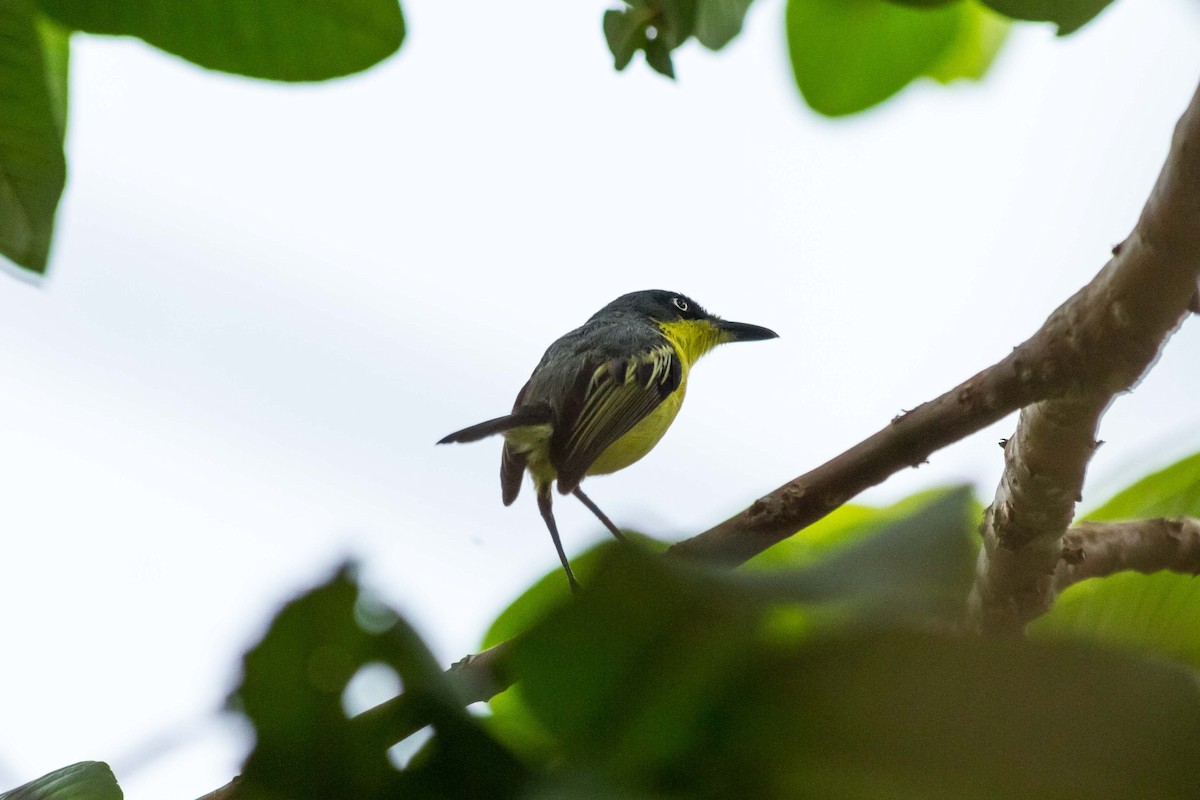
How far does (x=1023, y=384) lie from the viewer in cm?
158

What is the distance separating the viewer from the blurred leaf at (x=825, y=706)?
36 centimetres

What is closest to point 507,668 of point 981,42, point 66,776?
point 66,776

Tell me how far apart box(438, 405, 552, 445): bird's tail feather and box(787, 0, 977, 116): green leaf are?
1.78 meters

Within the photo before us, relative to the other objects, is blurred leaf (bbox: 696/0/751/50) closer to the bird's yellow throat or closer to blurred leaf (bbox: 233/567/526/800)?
blurred leaf (bbox: 233/567/526/800)

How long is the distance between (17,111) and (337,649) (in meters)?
1.24

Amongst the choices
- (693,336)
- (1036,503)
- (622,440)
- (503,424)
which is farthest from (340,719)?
(693,336)

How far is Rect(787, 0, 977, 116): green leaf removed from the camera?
210cm

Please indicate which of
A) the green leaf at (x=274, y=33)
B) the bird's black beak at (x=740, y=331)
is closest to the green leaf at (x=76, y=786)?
the green leaf at (x=274, y=33)

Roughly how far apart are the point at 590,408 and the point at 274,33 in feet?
8.52

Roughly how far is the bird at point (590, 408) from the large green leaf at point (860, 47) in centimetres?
180

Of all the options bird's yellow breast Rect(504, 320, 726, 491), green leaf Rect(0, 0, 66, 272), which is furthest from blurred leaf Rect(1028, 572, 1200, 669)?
bird's yellow breast Rect(504, 320, 726, 491)

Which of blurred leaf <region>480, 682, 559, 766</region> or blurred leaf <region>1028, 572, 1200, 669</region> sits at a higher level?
blurred leaf <region>480, 682, 559, 766</region>

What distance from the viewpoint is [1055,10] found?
1.39 metres

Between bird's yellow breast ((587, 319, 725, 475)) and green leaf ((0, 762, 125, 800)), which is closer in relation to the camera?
green leaf ((0, 762, 125, 800))
